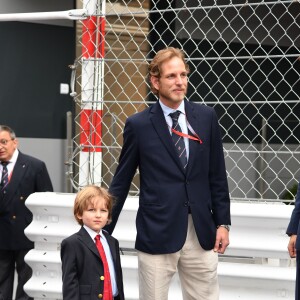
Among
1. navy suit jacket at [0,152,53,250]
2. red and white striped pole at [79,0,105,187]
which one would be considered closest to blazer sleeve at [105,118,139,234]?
red and white striped pole at [79,0,105,187]

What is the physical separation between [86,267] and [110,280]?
0.43 feet

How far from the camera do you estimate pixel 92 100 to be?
18.2ft

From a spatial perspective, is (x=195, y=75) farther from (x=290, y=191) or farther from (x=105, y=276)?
(x=105, y=276)

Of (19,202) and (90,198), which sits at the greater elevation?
(90,198)

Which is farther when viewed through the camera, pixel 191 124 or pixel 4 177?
pixel 4 177

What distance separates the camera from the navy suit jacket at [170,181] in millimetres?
4246

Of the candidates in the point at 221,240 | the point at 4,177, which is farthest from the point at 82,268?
the point at 4,177

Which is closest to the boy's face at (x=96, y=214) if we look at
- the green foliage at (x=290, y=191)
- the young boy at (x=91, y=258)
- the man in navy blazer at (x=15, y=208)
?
the young boy at (x=91, y=258)

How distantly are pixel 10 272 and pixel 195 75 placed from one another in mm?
3619

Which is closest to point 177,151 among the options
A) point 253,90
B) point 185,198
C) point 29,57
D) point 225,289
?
point 185,198

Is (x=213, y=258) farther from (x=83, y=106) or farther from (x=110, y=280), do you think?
(x=83, y=106)

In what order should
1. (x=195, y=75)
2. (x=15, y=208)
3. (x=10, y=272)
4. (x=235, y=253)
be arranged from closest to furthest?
(x=235, y=253), (x=15, y=208), (x=10, y=272), (x=195, y=75)

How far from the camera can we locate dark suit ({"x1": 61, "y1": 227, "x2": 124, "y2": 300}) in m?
4.29

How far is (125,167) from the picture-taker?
174 inches
